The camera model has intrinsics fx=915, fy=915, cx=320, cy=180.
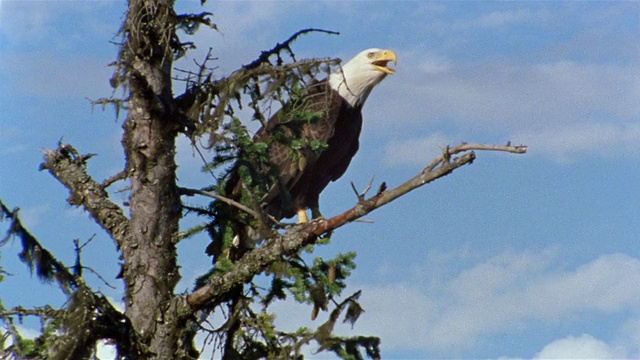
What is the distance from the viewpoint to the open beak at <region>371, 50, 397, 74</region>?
1030 centimetres

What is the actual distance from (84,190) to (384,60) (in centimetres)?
443

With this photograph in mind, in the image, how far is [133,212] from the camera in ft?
22.0

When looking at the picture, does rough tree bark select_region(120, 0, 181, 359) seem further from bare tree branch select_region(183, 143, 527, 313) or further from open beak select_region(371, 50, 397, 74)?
open beak select_region(371, 50, 397, 74)

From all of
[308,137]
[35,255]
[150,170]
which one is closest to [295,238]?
[150,170]

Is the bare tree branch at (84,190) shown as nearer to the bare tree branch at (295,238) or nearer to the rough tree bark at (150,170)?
the rough tree bark at (150,170)

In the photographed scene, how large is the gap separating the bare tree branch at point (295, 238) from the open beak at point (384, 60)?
4306mm

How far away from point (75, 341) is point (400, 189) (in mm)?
2279

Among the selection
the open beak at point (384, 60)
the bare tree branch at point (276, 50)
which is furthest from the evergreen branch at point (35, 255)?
the open beak at point (384, 60)

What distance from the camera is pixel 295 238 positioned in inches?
244

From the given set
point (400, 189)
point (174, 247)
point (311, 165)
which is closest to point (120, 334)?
point (174, 247)

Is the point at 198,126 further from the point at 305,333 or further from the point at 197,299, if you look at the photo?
the point at 305,333

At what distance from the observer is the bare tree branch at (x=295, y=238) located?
5.36 meters

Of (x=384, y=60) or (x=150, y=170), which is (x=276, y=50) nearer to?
(x=150, y=170)

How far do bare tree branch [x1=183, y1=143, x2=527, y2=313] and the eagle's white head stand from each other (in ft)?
13.1
